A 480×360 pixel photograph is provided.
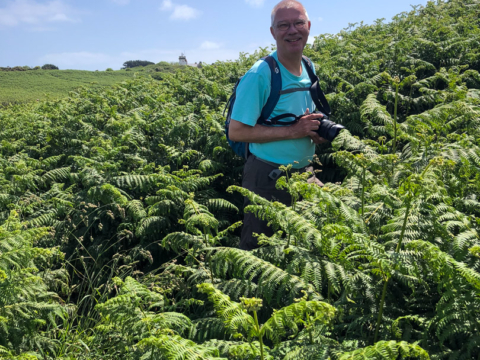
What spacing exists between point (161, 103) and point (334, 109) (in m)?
3.66

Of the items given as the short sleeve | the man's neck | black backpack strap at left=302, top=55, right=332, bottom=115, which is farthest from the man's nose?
black backpack strap at left=302, top=55, right=332, bottom=115

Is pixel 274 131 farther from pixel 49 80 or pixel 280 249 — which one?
pixel 49 80

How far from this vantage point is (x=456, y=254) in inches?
92.4

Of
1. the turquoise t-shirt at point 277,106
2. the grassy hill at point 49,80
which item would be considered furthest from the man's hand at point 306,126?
the grassy hill at point 49,80

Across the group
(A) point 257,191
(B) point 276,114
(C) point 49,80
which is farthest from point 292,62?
(C) point 49,80

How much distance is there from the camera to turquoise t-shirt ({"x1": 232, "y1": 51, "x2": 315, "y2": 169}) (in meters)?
3.75

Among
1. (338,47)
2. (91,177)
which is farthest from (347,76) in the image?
(91,177)

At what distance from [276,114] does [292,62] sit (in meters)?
0.52

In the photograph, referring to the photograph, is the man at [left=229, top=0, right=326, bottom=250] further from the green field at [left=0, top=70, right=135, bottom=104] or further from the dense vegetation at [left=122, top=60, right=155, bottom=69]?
the dense vegetation at [left=122, top=60, right=155, bottom=69]

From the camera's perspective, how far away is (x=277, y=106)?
13.0ft

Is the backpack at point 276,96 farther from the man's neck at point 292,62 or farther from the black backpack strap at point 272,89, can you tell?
the man's neck at point 292,62

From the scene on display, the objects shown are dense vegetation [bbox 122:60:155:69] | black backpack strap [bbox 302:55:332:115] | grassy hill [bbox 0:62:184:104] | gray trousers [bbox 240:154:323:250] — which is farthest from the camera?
dense vegetation [bbox 122:60:155:69]

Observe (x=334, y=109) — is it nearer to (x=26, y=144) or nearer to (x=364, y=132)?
(x=364, y=132)

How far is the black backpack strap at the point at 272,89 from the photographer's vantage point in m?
3.80
